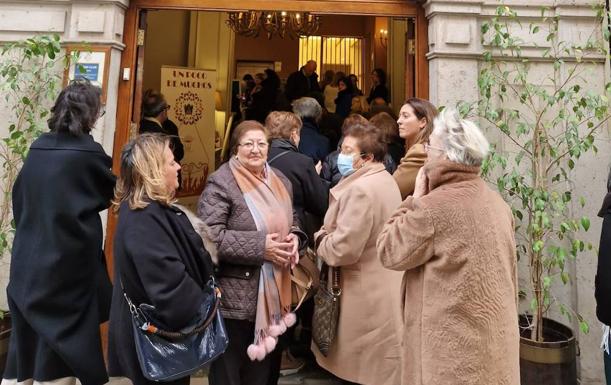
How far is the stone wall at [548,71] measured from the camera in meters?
3.76

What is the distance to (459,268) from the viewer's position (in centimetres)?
192

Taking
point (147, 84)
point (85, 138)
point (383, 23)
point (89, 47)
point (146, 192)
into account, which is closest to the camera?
point (146, 192)

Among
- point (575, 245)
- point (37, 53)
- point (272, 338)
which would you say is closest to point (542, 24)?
point (575, 245)

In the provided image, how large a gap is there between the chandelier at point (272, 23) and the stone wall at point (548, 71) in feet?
13.0

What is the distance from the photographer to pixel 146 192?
2082mm

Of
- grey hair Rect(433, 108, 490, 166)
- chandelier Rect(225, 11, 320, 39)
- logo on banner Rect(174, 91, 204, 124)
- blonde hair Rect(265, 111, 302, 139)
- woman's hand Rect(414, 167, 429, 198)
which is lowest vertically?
woman's hand Rect(414, 167, 429, 198)

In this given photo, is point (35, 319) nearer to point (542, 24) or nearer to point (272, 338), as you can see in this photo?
point (272, 338)

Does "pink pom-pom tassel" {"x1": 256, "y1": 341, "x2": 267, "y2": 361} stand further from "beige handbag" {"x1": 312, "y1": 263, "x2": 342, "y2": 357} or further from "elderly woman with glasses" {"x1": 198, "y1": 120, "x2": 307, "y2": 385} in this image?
"beige handbag" {"x1": 312, "y1": 263, "x2": 342, "y2": 357}

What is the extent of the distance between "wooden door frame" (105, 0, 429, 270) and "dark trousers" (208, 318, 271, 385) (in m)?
2.01

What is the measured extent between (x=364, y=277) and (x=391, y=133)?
174 cm

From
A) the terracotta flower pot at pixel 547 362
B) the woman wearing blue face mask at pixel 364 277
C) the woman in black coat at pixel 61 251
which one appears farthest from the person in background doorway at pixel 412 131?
the woman in black coat at pixel 61 251

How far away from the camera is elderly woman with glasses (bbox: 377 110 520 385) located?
1.90 meters

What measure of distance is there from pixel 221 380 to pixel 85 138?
58.5 inches

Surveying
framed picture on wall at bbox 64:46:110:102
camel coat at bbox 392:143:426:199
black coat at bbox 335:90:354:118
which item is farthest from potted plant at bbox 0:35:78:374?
black coat at bbox 335:90:354:118
